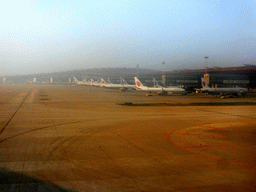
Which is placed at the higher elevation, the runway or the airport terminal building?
the airport terminal building

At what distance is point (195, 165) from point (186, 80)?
120019 mm

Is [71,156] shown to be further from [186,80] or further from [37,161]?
[186,80]

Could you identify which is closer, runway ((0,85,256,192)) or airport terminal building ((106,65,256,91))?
runway ((0,85,256,192))

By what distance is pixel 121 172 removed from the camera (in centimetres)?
987

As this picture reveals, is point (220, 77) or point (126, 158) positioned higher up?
point (220, 77)

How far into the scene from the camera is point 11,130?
60.4ft

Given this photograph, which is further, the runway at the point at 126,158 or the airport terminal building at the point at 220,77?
the airport terminal building at the point at 220,77

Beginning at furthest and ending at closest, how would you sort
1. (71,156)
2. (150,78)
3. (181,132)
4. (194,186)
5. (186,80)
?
(150,78) → (186,80) → (181,132) → (71,156) → (194,186)

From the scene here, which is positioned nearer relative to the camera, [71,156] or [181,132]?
[71,156]

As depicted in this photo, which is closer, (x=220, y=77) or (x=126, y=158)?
(x=126, y=158)

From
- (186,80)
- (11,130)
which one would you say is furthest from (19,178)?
(186,80)

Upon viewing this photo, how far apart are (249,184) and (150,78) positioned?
140m

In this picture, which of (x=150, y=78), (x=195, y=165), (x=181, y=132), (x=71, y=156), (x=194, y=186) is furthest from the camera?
(x=150, y=78)

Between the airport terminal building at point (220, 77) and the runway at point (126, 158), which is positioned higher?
the airport terminal building at point (220, 77)
